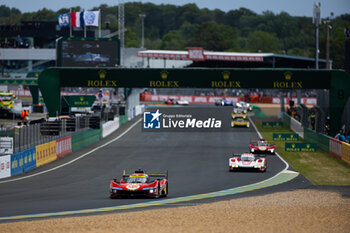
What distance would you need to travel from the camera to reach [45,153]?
3769cm

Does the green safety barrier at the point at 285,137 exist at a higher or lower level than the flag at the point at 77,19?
lower

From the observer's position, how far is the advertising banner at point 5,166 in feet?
102

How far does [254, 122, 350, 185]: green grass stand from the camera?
3162 cm

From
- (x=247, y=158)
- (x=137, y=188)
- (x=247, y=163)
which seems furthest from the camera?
(x=247, y=158)

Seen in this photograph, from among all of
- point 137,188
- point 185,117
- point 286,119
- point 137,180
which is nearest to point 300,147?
point 185,117

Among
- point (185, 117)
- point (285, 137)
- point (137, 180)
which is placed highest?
point (185, 117)

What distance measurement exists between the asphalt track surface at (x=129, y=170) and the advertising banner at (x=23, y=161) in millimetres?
480

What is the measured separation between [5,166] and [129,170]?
6.63 metres

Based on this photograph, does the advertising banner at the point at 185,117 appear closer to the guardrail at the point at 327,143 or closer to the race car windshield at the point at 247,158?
the guardrail at the point at 327,143

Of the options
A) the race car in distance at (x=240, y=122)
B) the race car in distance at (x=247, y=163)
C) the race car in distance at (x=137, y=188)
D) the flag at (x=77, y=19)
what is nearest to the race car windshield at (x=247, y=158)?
the race car in distance at (x=247, y=163)

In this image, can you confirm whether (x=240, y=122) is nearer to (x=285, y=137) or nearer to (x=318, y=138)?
(x=285, y=137)

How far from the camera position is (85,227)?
18.9 m

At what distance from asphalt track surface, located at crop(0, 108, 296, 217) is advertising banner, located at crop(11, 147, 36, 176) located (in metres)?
0.48

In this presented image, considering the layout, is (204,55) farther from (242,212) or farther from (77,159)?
(242,212)
